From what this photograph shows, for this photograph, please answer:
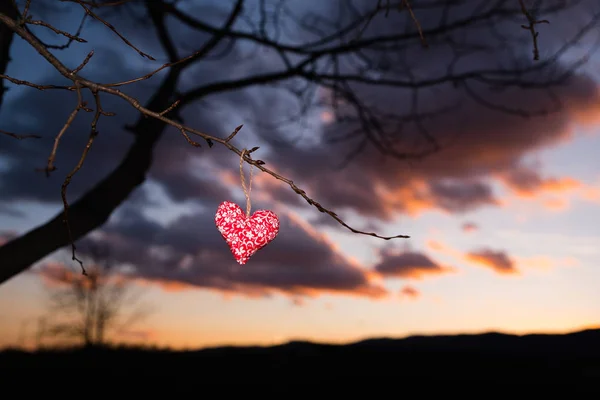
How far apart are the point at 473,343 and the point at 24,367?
195 inches

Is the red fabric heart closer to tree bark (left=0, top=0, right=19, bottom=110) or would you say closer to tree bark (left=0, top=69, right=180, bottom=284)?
tree bark (left=0, top=69, right=180, bottom=284)

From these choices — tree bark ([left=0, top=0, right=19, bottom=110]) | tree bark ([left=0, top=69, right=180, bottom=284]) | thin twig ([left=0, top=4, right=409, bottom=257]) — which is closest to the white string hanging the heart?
thin twig ([left=0, top=4, right=409, bottom=257])

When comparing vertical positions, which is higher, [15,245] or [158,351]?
[15,245]

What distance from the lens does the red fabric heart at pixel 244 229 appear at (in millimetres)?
2092

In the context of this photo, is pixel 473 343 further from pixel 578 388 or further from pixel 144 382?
pixel 144 382

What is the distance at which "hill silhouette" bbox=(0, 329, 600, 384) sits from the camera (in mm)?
5328

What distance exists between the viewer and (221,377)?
232 inches

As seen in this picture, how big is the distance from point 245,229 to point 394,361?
4092mm

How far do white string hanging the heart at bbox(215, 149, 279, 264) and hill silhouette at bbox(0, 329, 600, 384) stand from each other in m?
3.67

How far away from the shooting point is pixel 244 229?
2100mm

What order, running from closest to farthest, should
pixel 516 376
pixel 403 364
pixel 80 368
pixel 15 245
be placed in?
1. pixel 15 245
2. pixel 516 376
3. pixel 403 364
4. pixel 80 368

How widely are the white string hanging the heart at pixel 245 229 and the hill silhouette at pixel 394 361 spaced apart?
3670mm

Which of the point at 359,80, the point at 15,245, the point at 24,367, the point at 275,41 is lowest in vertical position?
the point at 24,367

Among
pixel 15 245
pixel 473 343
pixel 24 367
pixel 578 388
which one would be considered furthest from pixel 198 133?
pixel 24 367
